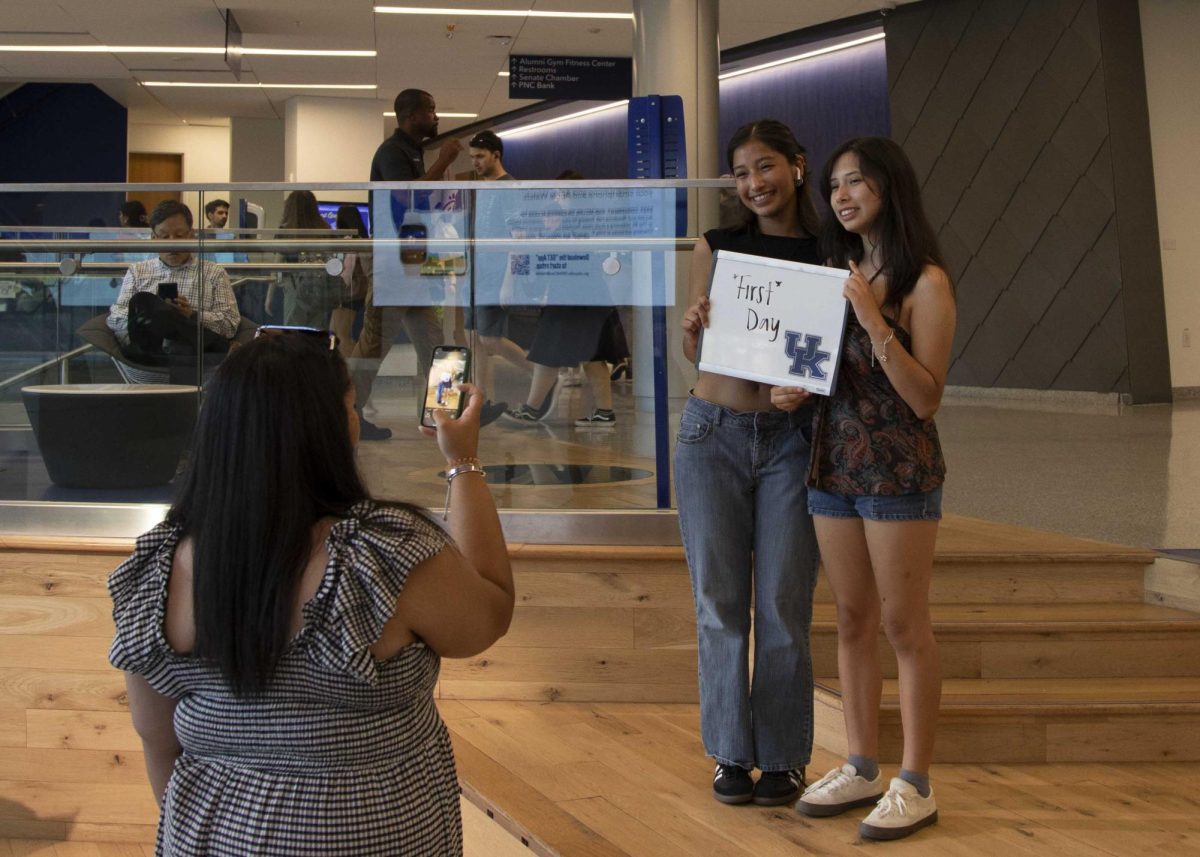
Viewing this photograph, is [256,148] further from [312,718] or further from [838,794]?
[312,718]

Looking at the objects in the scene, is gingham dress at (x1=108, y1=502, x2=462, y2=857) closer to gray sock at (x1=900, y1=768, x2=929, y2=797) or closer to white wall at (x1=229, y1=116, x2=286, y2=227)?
gray sock at (x1=900, y1=768, x2=929, y2=797)

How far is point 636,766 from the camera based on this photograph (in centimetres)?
328

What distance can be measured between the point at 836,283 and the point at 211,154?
53.6 feet

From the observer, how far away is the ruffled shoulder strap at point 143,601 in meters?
1.54

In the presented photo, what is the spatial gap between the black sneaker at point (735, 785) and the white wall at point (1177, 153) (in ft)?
27.7

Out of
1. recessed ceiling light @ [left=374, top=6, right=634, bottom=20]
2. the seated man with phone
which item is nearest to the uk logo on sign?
the seated man with phone

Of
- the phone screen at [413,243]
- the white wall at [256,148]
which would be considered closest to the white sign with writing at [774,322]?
the phone screen at [413,243]

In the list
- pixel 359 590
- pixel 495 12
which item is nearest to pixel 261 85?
pixel 495 12

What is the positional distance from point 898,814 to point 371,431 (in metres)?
2.07

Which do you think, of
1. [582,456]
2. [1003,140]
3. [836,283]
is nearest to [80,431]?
[582,456]

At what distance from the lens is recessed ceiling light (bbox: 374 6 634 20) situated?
1045 cm

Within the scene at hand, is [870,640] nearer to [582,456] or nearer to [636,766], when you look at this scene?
[636,766]

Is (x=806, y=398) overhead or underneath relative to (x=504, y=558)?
overhead

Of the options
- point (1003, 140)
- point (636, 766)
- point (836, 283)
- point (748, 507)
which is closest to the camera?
point (836, 283)
